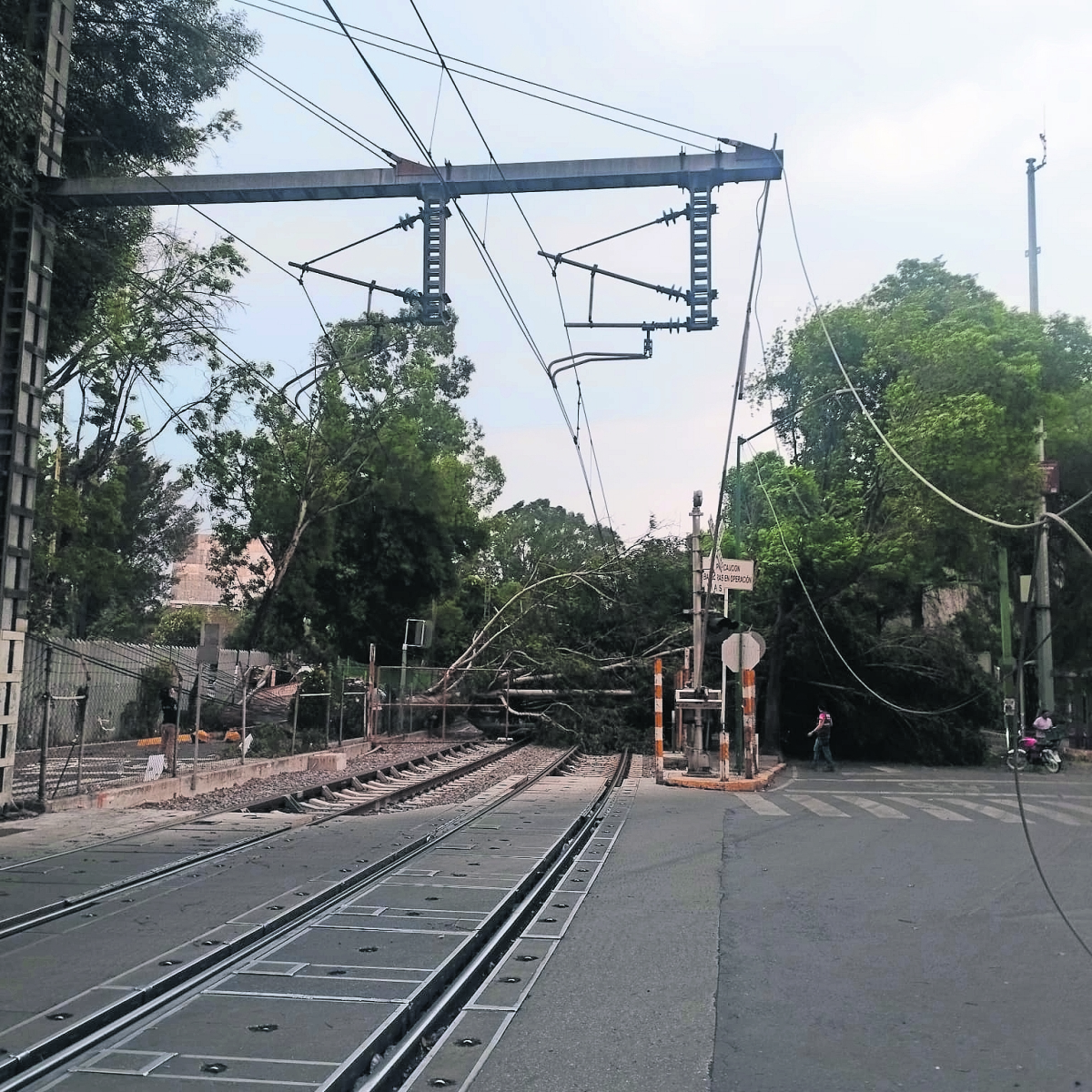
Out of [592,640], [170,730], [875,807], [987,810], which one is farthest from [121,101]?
[592,640]

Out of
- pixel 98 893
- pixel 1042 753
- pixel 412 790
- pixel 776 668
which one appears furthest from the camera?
pixel 776 668

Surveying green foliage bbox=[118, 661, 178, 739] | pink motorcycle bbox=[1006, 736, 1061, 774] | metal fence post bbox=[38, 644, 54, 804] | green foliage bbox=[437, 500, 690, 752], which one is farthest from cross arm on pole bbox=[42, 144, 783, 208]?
pink motorcycle bbox=[1006, 736, 1061, 774]

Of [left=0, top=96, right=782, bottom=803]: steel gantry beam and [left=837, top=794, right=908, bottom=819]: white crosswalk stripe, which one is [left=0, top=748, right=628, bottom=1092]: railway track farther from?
[left=837, top=794, right=908, bottom=819]: white crosswalk stripe

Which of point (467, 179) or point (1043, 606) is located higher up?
Result: point (467, 179)

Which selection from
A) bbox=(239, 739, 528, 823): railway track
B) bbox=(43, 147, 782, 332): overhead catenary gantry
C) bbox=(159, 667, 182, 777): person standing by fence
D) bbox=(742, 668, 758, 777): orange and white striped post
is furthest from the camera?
bbox=(742, 668, 758, 777): orange and white striped post

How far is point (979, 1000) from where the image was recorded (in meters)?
6.16

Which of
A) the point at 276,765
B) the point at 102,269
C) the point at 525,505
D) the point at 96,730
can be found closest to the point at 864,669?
the point at 276,765

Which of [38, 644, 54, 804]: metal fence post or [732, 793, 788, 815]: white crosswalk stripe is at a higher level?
[38, 644, 54, 804]: metal fence post

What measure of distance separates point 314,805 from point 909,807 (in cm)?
864

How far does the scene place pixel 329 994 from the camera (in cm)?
594

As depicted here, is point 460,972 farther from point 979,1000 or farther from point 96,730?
point 96,730

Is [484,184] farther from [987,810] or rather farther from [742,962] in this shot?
[987,810]

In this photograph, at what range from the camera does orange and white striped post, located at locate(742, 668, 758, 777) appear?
65.2 feet

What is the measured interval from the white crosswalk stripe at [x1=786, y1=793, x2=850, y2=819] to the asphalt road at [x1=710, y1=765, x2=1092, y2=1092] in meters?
1.53
